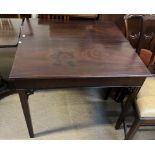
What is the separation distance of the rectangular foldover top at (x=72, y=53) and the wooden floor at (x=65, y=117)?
663 millimetres

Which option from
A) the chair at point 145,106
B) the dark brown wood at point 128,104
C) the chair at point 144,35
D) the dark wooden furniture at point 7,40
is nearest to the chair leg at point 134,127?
the chair at point 145,106

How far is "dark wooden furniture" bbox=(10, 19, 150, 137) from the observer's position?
897mm

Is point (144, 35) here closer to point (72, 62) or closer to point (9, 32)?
point (72, 62)

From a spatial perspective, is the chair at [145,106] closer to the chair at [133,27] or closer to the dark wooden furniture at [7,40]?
the chair at [133,27]

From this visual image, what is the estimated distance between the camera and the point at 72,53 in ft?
3.38

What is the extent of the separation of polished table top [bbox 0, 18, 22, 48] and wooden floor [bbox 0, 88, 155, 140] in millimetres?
519

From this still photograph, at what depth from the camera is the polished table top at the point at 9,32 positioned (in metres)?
1.35

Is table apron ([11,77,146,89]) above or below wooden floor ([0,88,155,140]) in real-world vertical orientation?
above

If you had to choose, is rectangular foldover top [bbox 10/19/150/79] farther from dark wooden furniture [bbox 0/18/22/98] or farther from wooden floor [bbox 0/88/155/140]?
wooden floor [bbox 0/88/155/140]

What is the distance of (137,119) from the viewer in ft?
3.65

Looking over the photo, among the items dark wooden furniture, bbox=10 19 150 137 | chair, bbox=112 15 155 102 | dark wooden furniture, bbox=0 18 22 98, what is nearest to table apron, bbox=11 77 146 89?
dark wooden furniture, bbox=10 19 150 137

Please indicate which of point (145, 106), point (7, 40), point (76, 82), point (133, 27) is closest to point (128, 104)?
point (145, 106)

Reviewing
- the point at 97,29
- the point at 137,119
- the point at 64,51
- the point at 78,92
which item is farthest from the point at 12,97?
the point at 137,119
